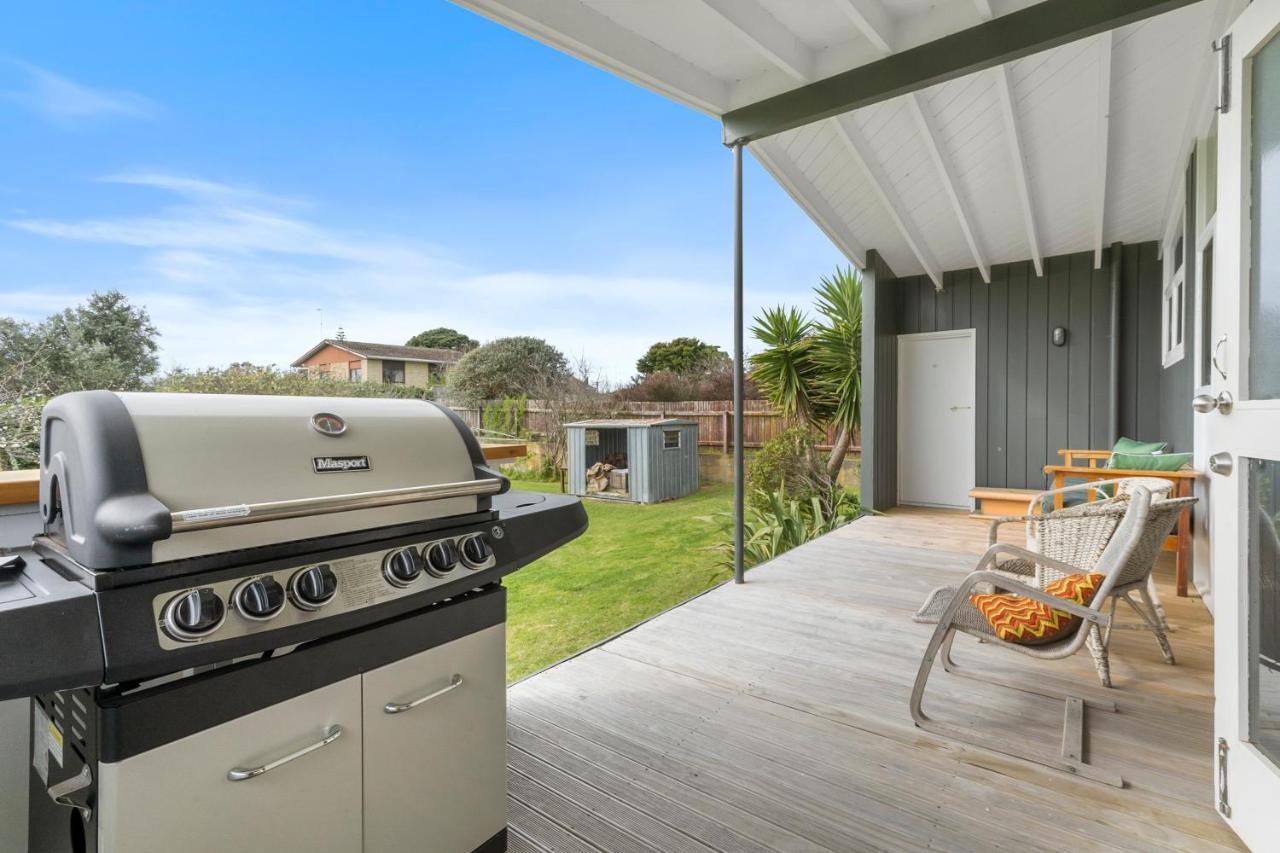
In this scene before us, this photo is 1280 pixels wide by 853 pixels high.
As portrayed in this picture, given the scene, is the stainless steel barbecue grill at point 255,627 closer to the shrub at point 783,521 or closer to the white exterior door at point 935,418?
the shrub at point 783,521

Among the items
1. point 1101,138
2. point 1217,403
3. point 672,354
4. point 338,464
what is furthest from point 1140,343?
point 672,354

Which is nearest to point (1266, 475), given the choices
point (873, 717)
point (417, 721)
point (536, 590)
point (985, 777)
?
point (985, 777)

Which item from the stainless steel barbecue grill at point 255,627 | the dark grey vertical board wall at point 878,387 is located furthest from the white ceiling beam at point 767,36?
the dark grey vertical board wall at point 878,387

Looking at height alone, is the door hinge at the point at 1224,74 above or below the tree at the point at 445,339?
above

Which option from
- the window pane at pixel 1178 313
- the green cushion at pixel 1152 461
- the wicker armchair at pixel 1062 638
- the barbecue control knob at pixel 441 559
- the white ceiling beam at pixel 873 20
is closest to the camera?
the barbecue control knob at pixel 441 559

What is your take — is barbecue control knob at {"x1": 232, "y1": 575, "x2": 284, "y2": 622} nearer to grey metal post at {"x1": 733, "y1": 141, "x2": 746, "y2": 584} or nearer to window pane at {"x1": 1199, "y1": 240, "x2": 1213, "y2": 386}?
grey metal post at {"x1": 733, "y1": 141, "x2": 746, "y2": 584}

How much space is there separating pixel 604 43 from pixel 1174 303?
4415 mm

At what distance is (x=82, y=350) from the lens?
59.1 inches

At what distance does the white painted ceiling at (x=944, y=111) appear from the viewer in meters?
2.74

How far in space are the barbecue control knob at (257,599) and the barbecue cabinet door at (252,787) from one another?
18 cm

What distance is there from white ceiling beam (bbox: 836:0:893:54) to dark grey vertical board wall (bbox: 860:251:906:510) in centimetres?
335

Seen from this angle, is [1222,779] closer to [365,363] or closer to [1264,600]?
[1264,600]

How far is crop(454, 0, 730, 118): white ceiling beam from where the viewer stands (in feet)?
7.75

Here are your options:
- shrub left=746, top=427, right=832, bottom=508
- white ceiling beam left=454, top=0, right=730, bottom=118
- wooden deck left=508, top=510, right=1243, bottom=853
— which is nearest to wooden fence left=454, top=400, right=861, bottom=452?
shrub left=746, top=427, right=832, bottom=508
